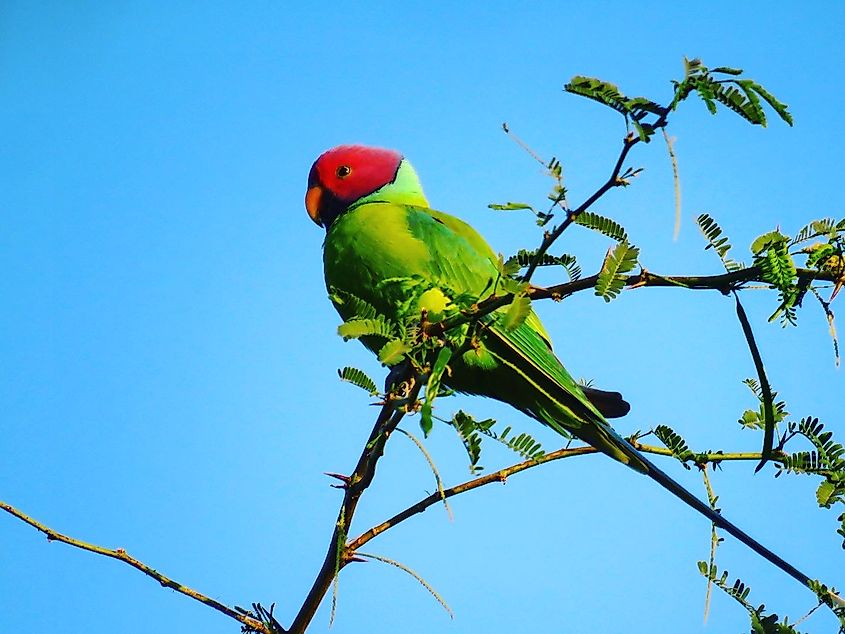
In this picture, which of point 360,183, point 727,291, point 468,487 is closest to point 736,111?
point 727,291

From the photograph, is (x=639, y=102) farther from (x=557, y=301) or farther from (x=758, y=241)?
(x=758, y=241)

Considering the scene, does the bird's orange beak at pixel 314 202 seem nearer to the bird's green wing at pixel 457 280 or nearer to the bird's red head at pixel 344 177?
the bird's red head at pixel 344 177

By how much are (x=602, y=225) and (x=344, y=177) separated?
3.24m

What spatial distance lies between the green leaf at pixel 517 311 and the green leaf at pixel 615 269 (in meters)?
0.15

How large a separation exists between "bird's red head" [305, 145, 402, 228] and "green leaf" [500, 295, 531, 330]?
318cm

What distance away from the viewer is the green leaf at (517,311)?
1773 mm

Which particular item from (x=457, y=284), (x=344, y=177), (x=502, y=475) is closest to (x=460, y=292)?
(x=457, y=284)

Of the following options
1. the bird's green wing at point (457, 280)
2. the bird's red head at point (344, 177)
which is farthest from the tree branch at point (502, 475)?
the bird's red head at point (344, 177)

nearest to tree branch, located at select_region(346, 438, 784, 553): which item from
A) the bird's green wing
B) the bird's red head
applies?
the bird's green wing

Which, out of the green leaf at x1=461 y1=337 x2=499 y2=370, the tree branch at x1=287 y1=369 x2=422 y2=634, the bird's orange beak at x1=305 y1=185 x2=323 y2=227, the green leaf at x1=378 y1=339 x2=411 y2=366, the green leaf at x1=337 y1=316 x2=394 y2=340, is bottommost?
the tree branch at x1=287 y1=369 x2=422 y2=634

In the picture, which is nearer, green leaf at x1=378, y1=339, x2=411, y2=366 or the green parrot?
green leaf at x1=378, y1=339, x2=411, y2=366

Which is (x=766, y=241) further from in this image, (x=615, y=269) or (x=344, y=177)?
(x=344, y=177)

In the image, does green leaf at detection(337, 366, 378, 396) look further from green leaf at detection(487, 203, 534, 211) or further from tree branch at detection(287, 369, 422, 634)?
green leaf at detection(487, 203, 534, 211)

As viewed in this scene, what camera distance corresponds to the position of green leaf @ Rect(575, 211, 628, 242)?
6.31ft
